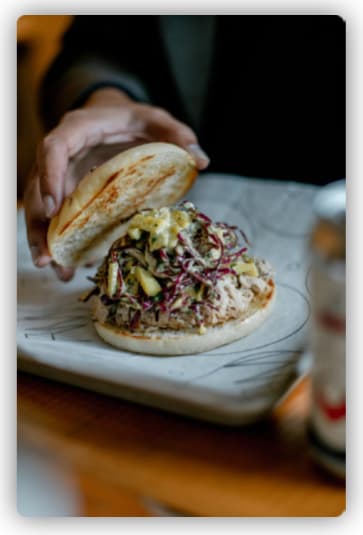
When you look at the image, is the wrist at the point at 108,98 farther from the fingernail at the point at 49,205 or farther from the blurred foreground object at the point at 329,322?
the blurred foreground object at the point at 329,322

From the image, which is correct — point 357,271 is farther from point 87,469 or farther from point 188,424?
point 87,469

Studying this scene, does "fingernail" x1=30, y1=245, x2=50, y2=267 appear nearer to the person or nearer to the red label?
the person

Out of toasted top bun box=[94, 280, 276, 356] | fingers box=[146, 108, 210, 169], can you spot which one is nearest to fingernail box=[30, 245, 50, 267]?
toasted top bun box=[94, 280, 276, 356]

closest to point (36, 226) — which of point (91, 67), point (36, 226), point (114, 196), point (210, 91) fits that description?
point (36, 226)

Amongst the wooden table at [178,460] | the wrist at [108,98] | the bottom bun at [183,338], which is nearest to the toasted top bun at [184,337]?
the bottom bun at [183,338]

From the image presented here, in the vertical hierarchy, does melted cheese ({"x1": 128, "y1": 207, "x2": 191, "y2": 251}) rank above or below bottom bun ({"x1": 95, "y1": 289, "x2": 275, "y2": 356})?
above

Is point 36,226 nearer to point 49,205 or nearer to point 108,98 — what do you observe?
point 49,205
